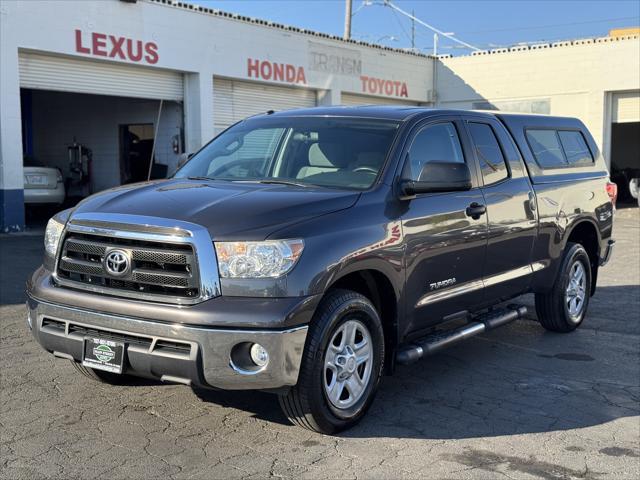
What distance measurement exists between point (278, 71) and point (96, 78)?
6.01 meters

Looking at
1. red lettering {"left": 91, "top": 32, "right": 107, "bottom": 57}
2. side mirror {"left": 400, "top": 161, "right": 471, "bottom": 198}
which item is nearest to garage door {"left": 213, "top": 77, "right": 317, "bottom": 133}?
red lettering {"left": 91, "top": 32, "right": 107, "bottom": 57}

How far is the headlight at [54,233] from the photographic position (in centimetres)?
452

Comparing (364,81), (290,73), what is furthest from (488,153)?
(364,81)

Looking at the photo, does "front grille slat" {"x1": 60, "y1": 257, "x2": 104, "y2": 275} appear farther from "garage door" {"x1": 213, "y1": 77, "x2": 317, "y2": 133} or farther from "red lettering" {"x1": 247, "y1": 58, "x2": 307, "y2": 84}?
"red lettering" {"x1": 247, "y1": 58, "x2": 307, "y2": 84}

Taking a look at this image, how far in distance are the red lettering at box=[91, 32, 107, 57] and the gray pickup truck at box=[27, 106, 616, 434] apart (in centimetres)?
1082

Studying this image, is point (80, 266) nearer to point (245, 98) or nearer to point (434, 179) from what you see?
point (434, 179)

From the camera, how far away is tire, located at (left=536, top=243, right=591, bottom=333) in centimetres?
702

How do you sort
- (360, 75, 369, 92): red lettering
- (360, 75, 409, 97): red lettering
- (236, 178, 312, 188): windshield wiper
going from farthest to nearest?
(360, 75, 409, 97): red lettering, (360, 75, 369, 92): red lettering, (236, 178, 312, 188): windshield wiper

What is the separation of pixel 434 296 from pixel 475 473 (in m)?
1.49

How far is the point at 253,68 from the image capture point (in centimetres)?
1969

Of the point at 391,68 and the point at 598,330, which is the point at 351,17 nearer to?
the point at 391,68

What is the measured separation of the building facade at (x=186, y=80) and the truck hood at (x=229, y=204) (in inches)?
426

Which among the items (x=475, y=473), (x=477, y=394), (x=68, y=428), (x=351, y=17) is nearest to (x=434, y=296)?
(x=477, y=394)

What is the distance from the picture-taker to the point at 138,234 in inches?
160
